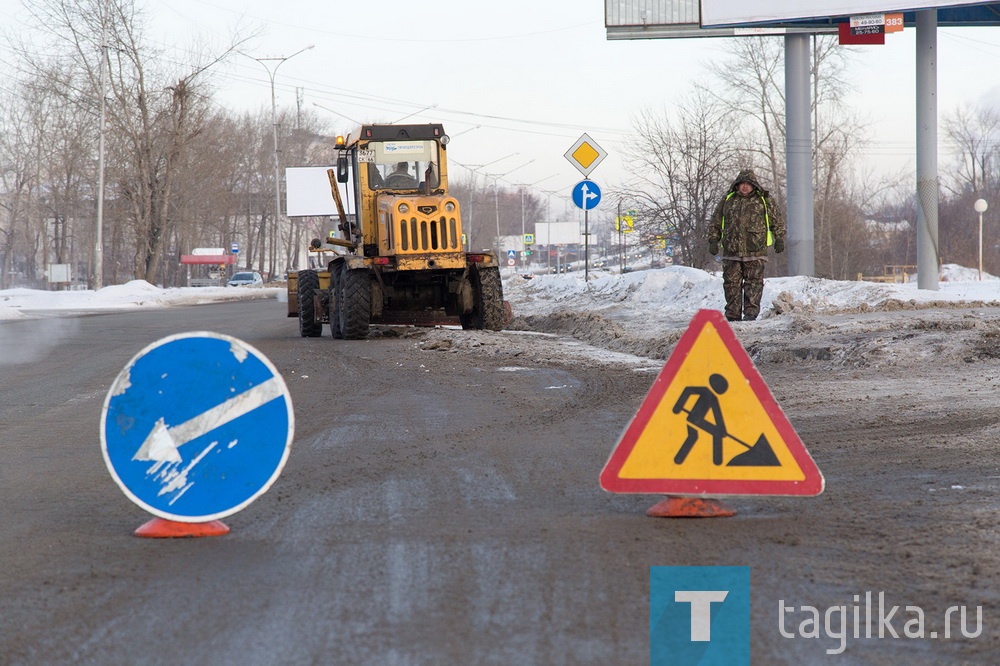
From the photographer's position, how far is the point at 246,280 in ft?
237

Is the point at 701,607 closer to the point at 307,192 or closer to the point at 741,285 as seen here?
the point at 741,285

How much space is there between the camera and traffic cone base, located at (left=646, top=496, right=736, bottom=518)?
491 cm

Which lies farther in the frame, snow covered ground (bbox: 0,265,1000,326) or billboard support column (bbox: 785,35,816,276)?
billboard support column (bbox: 785,35,816,276)

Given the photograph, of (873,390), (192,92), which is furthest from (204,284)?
(873,390)

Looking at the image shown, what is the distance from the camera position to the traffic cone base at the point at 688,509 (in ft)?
16.1

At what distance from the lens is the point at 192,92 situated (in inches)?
1989

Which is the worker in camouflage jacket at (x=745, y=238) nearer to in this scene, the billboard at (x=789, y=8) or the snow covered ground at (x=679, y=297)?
the snow covered ground at (x=679, y=297)

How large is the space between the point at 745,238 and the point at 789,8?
13439 millimetres

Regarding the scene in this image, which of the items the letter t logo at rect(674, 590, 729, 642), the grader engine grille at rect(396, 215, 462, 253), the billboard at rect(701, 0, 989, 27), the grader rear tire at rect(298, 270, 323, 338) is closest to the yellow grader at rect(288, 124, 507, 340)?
the grader engine grille at rect(396, 215, 462, 253)

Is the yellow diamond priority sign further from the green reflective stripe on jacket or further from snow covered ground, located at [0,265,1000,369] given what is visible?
the green reflective stripe on jacket

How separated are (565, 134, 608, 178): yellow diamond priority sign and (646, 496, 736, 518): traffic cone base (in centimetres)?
1702

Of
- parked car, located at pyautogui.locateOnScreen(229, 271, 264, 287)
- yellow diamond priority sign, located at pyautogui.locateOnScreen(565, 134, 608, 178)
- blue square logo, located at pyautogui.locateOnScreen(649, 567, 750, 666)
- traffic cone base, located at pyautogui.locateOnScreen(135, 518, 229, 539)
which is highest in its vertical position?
yellow diamond priority sign, located at pyautogui.locateOnScreen(565, 134, 608, 178)

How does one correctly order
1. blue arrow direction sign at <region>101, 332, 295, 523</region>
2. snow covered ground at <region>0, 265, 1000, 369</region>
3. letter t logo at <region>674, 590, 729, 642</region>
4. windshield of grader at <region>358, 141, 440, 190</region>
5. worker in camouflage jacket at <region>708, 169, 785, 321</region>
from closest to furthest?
letter t logo at <region>674, 590, 729, 642</region>, blue arrow direction sign at <region>101, 332, 295, 523</region>, snow covered ground at <region>0, 265, 1000, 369</region>, worker in camouflage jacket at <region>708, 169, 785, 321</region>, windshield of grader at <region>358, 141, 440, 190</region>

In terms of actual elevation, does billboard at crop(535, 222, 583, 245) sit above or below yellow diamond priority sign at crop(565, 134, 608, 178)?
above
